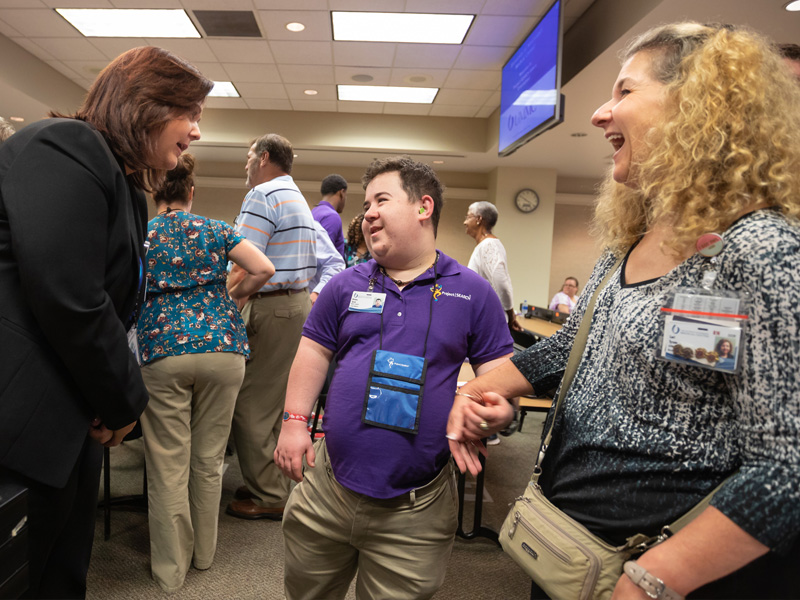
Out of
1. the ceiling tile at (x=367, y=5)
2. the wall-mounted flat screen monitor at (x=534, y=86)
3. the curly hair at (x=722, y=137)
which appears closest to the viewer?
the curly hair at (x=722, y=137)

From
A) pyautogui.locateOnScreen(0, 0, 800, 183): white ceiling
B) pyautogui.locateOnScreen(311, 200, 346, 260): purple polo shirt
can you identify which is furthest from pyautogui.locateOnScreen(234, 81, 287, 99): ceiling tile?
pyautogui.locateOnScreen(311, 200, 346, 260): purple polo shirt

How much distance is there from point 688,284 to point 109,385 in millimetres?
1097

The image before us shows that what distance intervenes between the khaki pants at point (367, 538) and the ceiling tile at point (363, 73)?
529 cm

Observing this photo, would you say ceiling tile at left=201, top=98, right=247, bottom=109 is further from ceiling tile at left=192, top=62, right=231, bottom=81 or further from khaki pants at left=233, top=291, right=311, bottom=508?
khaki pants at left=233, top=291, right=311, bottom=508

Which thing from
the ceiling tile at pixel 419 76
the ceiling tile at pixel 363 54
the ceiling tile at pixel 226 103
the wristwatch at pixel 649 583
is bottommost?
the wristwatch at pixel 649 583

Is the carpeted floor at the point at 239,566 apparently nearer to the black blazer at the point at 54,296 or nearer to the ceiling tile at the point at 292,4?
the black blazer at the point at 54,296

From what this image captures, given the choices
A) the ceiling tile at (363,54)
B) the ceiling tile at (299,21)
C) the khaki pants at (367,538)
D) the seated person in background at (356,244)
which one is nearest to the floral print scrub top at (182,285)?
the khaki pants at (367,538)

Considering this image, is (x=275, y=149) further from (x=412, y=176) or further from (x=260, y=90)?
(x=260, y=90)

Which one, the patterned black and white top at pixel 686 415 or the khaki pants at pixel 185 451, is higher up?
the patterned black and white top at pixel 686 415

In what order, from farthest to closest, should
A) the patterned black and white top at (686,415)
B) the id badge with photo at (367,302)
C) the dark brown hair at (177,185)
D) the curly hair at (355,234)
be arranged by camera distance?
the curly hair at (355,234) → the dark brown hair at (177,185) → the id badge with photo at (367,302) → the patterned black and white top at (686,415)

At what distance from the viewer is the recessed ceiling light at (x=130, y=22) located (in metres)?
4.63

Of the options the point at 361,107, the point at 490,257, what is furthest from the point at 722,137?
the point at 361,107

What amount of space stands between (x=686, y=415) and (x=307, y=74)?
6.10m

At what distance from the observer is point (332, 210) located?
364 cm
